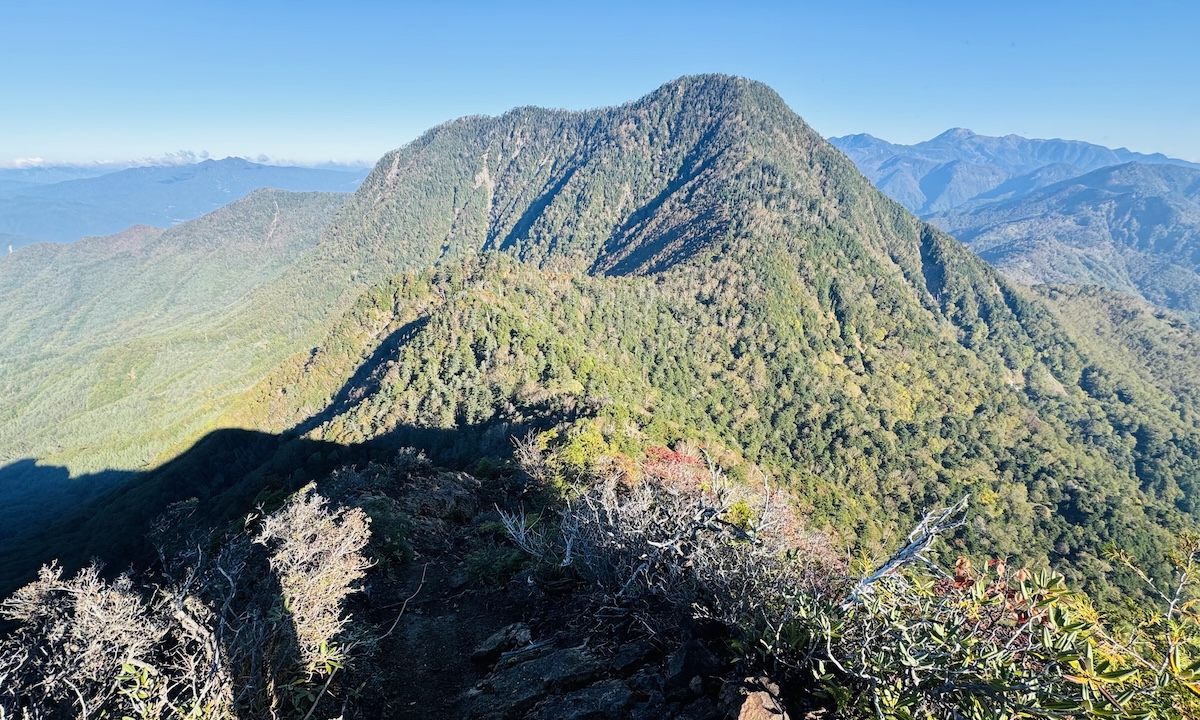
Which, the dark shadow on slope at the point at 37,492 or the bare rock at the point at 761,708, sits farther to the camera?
the dark shadow on slope at the point at 37,492

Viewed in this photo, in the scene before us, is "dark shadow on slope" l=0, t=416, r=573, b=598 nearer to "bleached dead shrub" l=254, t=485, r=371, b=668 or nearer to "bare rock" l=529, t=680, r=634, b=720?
"bleached dead shrub" l=254, t=485, r=371, b=668

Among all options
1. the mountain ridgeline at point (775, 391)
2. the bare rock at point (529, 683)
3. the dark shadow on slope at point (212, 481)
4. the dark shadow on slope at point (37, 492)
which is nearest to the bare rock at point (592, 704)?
the bare rock at point (529, 683)

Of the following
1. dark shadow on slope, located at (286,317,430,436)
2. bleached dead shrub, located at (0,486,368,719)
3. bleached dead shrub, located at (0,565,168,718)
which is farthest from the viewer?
dark shadow on slope, located at (286,317,430,436)

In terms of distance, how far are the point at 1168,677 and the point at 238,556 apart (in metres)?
12.1

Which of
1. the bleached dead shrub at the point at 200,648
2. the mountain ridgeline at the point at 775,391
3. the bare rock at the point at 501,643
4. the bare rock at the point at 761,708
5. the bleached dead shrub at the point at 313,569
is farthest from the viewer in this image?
the mountain ridgeline at the point at 775,391

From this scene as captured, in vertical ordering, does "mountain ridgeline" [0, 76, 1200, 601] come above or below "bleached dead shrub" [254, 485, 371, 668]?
below

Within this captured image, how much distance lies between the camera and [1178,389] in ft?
545

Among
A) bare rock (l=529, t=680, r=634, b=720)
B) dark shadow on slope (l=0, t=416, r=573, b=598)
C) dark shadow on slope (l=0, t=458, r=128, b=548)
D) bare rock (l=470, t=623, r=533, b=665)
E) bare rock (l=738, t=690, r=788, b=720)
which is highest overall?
bare rock (l=738, t=690, r=788, b=720)

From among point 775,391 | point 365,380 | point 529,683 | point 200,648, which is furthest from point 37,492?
point 529,683

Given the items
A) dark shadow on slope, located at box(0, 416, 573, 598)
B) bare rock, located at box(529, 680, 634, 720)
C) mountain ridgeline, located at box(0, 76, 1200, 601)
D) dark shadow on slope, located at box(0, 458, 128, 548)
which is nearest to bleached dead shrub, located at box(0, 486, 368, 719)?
bare rock, located at box(529, 680, 634, 720)

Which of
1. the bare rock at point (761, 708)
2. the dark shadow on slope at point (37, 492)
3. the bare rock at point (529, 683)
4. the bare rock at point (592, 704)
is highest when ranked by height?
the bare rock at point (761, 708)

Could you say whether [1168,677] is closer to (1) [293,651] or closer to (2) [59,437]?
(1) [293,651]

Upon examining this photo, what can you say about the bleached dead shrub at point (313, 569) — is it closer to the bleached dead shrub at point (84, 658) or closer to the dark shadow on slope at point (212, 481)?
the bleached dead shrub at point (84, 658)

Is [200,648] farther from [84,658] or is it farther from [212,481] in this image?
[212,481]
